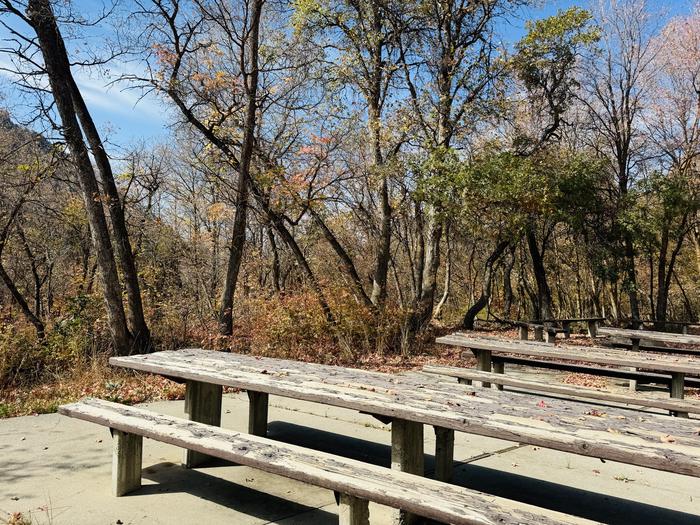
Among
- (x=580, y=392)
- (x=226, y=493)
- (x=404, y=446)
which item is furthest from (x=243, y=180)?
(x=404, y=446)

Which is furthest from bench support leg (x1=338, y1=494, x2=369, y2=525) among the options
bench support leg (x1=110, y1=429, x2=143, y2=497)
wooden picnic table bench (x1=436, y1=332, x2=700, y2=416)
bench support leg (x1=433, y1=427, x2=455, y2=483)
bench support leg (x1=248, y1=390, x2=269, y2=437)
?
wooden picnic table bench (x1=436, y1=332, x2=700, y2=416)

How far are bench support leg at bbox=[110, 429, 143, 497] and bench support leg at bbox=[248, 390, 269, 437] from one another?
124cm

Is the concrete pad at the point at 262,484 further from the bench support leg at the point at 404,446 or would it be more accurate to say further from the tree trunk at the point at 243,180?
the tree trunk at the point at 243,180

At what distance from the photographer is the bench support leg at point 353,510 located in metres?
2.47

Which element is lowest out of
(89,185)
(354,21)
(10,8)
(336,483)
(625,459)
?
(336,483)

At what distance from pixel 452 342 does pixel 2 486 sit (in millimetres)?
4208

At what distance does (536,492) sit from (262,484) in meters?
1.75

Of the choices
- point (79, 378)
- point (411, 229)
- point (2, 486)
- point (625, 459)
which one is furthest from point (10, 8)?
point (411, 229)

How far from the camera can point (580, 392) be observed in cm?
481

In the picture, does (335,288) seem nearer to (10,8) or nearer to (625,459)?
(10,8)

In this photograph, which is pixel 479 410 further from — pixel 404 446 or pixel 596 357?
pixel 596 357

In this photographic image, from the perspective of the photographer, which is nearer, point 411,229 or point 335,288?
point 335,288

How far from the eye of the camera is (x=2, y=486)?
3328mm

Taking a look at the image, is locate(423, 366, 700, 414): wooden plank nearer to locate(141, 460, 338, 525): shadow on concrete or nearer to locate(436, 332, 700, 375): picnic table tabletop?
locate(436, 332, 700, 375): picnic table tabletop
